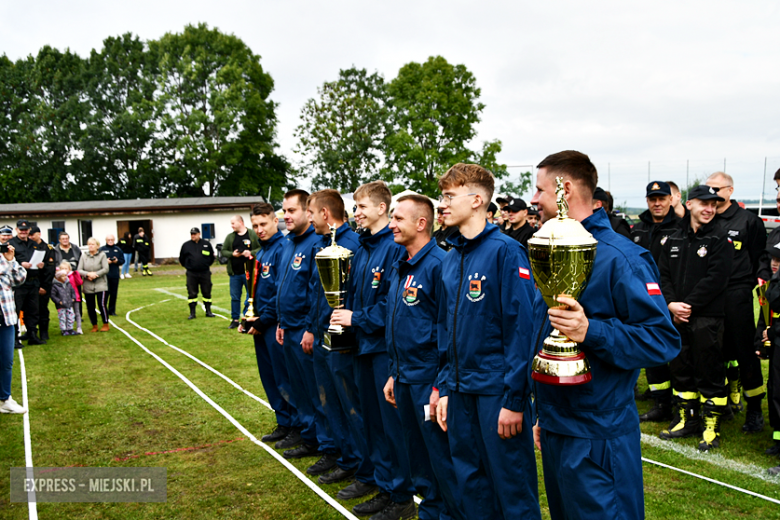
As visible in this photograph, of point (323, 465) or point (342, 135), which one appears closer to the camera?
point (323, 465)

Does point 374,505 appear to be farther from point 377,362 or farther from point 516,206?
point 516,206

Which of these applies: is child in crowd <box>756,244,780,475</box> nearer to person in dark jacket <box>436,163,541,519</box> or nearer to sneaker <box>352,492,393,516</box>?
person in dark jacket <box>436,163,541,519</box>

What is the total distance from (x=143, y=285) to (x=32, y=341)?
1140 centimetres

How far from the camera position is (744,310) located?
569 centimetres

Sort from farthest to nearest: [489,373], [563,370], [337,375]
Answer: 1. [337,375]
2. [489,373]
3. [563,370]

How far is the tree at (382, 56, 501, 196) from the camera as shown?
116 ft

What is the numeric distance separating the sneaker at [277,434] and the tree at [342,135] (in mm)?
42624

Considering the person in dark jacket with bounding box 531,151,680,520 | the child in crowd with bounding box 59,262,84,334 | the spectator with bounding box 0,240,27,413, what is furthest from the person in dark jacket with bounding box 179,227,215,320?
the person in dark jacket with bounding box 531,151,680,520

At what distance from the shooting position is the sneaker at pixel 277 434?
5.99 meters

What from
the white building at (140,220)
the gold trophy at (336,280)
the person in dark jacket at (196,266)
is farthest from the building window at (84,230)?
the gold trophy at (336,280)

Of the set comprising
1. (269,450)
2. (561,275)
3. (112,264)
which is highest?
(561,275)

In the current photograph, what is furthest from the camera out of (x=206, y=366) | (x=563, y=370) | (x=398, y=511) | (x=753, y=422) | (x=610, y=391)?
(x=206, y=366)

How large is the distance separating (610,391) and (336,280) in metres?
2.50

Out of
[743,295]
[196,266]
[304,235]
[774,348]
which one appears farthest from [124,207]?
[774,348]
